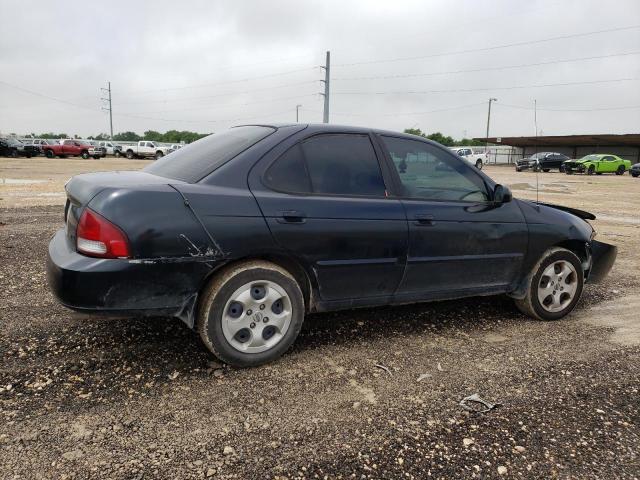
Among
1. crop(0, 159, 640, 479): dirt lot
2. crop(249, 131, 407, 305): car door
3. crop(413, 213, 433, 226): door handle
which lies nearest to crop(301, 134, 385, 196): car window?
crop(249, 131, 407, 305): car door

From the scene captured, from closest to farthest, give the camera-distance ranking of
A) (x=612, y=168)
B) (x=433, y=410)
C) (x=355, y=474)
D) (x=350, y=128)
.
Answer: (x=355, y=474) → (x=433, y=410) → (x=350, y=128) → (x=612, y=168)

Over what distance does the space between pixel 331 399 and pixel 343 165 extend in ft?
5.02

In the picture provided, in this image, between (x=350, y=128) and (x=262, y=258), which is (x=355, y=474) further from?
(x=350, y=128)

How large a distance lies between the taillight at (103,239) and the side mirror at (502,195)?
270cm

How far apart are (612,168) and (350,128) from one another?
42.6 m

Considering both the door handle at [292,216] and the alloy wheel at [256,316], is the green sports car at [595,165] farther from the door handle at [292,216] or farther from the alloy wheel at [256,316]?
the alloy wheel at [256,316]

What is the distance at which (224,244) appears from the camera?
2.93 m

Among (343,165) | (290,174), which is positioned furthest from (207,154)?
(343,165)

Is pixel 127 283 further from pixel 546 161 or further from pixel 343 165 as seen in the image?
pixel 546 161

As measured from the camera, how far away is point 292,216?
10.2 feet

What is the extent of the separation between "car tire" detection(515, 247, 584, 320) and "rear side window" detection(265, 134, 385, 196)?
1649mm

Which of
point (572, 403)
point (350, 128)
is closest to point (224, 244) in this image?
point (350, 128)

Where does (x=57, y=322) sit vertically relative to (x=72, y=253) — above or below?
below

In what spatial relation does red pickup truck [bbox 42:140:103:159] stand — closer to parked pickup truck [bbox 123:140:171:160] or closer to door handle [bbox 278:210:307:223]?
A: parked pickup truck [bbox 123:140:171:160]
